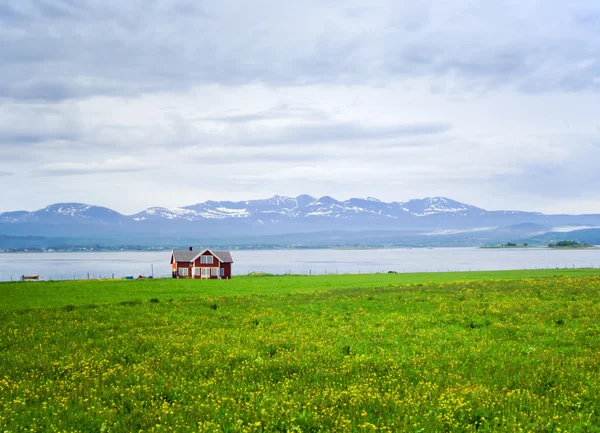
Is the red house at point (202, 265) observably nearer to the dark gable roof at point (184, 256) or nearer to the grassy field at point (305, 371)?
the dark gable roof at point (184, 256)

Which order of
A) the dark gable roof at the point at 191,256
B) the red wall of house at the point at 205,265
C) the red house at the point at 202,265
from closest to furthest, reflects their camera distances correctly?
1. the red house at the point at 202,265
2. the red wall of house at the point at 205,265
3. the dark gable roof at the point at 191,256

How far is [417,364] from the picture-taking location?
18.6m

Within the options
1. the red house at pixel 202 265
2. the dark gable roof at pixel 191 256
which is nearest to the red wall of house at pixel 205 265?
the red house at pixel 202 265

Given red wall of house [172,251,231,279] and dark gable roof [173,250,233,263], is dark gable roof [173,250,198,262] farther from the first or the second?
red wall of house [172,251,231,279]

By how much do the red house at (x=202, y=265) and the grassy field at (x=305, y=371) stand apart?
8067 centimetres

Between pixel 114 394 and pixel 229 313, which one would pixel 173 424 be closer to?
pixel 114 394

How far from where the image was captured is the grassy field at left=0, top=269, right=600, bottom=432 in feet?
43.7

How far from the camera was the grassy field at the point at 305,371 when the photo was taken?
13312 mm

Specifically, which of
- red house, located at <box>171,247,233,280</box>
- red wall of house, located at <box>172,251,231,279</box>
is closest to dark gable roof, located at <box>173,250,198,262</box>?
red house, located at <box>171,247,233,280</box>

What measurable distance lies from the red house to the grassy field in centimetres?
8067

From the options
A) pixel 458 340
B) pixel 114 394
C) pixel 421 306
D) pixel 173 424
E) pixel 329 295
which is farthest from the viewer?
pixel 329 295

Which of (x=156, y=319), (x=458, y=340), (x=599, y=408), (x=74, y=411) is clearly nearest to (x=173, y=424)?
(x=74, y=411)

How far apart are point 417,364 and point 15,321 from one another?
2370 centimetres

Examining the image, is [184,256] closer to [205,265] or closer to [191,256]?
[191,256]
